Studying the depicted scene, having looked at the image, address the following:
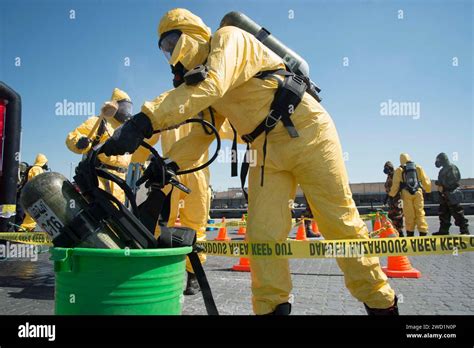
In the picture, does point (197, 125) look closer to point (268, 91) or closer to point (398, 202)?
point (268, 91)

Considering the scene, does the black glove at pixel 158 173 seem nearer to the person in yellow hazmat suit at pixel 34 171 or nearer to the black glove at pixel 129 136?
the black glove at pixel 129 136

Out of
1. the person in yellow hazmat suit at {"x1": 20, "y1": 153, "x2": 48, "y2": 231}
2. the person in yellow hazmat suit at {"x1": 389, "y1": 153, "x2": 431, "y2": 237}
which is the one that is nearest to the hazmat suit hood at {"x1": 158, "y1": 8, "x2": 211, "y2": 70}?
the person in yellow hazmat suit at {"x1": 20, "y1": 153, "x2": 48, "y2": 231}

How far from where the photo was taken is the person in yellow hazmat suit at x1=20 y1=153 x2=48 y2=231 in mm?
8945

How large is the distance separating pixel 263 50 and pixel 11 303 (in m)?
3.39

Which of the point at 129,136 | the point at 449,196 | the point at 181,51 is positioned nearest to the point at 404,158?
the point at 449,196

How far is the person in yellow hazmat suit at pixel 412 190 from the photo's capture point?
8969 millimetres

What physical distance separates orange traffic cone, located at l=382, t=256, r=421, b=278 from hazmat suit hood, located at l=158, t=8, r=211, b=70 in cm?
388

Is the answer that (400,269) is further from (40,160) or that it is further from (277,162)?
(40,160)

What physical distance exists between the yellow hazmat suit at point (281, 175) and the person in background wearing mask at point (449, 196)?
8.44 metres

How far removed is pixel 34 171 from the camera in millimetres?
9508

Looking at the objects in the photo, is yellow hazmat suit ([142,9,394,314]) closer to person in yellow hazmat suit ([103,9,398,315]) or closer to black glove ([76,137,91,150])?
person in yellow hazmat suit ([103,9,398,315])

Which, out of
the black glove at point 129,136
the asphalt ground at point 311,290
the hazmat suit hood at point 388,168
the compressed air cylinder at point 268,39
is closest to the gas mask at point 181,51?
the compressed air cylinder at point 268,39
